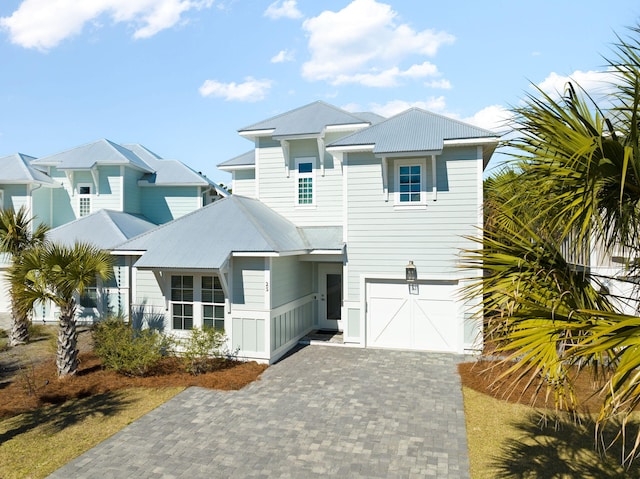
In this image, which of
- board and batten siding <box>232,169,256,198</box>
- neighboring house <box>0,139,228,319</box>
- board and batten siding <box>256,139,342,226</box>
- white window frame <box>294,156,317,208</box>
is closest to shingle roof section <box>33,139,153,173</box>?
neighboring house <box>0,139,228,319</box>

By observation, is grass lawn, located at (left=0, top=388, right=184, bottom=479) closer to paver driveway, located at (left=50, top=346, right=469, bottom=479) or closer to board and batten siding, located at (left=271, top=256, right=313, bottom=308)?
paver driveway, located at (left=50, top=346, right=469, bottom=479)

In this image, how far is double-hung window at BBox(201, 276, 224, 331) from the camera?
11.7m

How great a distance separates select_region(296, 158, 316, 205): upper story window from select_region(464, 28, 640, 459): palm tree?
35.1 ft

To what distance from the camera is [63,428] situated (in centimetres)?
737

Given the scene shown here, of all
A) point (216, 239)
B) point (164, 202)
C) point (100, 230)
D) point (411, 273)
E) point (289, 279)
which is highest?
point (164, 202)

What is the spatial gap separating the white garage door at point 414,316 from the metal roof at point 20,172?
654 inches

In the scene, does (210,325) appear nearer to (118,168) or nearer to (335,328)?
(335,328)

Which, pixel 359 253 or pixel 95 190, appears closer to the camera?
pixel 359 253

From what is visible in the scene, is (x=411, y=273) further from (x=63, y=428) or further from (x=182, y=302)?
(x=63, y=428)

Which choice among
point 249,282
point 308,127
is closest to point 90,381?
point 249,282

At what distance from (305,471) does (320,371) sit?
188 inches

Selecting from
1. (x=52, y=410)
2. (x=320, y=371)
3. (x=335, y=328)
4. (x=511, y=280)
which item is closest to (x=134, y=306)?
(x=52, y=410)

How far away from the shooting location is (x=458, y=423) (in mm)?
7586

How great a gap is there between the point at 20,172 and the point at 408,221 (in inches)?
728
